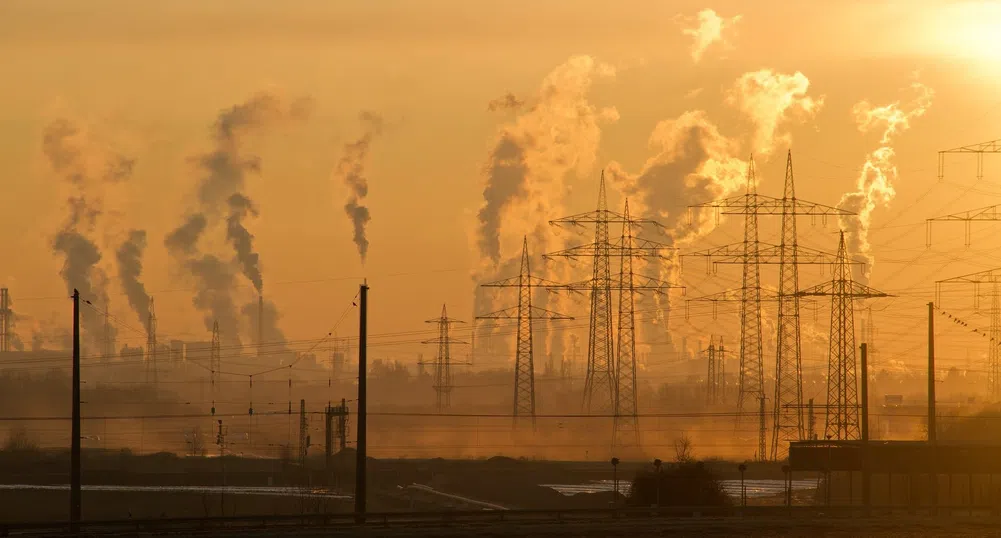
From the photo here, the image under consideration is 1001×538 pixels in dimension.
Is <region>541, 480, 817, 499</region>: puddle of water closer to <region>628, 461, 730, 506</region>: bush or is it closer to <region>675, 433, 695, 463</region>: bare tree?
<region>675, 433, 695, 463</region>: bare tree

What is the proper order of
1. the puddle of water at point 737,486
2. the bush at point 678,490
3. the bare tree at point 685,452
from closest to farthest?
the bush at point 678,490 < the bare tree at point 685,452 < the puddle of water at point 737,486

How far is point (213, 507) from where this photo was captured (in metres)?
86.9

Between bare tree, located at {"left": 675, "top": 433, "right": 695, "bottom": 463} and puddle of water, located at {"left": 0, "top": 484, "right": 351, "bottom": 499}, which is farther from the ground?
bare tree, located at {"left": 675, "top": 433, "right": 695, "bottom": 463}

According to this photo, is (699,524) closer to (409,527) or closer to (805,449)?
(409,527)

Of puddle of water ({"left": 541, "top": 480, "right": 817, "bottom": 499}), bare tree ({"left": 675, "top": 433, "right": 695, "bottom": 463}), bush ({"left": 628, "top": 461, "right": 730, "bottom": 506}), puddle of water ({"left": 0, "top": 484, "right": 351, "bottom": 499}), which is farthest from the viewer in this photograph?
puddle of water ({"left": 0, "top": 484, "right": 351, "bottom": 499})

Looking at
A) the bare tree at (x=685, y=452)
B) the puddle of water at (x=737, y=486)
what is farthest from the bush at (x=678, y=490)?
the puddle of water at (x=737, y=486)

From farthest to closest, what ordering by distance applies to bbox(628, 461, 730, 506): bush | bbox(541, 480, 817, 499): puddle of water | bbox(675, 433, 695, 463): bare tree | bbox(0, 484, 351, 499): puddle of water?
bbox(0, 484, 351, 499): puddle of water < bbox(541, 480, 817, 499): puddle of water < bbox(675, 433, 695, 463): bare tree < bbox(628, 461, 730, 506): bush

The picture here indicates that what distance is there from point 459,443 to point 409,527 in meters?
134

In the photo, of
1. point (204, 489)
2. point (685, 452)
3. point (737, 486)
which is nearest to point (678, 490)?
point (737, 486)

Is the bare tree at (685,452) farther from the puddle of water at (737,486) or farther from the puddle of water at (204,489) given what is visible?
the puddle of water at (204,489)

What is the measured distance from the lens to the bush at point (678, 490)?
7150 centimetres

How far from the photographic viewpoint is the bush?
71500 millimetres


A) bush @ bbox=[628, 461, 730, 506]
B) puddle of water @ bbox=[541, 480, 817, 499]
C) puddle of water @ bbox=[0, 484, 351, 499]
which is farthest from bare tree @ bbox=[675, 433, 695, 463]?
puddle of water @ bbox=[0, 484, 351, 499]

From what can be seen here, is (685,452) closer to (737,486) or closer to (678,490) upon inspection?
(737,486)
